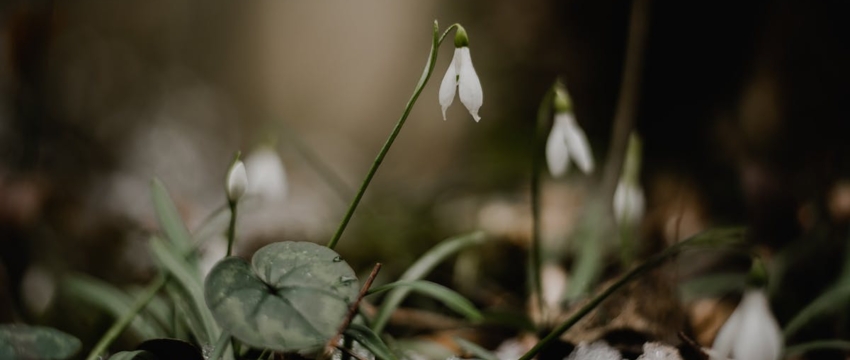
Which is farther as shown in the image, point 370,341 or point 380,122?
point 380,122

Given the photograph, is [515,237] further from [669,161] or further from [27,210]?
[27,210]

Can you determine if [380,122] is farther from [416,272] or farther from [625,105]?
[416,272]

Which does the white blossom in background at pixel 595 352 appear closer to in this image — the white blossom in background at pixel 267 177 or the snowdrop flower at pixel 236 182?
the snowdrop flower at pixel 236 182

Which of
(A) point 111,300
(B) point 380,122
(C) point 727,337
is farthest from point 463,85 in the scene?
(B) point 380,122

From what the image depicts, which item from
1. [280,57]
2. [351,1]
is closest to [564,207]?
[351,1]

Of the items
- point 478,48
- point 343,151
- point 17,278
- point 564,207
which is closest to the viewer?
point 17,278

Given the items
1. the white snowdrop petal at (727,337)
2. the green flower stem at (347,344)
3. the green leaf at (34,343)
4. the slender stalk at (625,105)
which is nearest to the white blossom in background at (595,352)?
the white snowdrop petal at (727,337)
